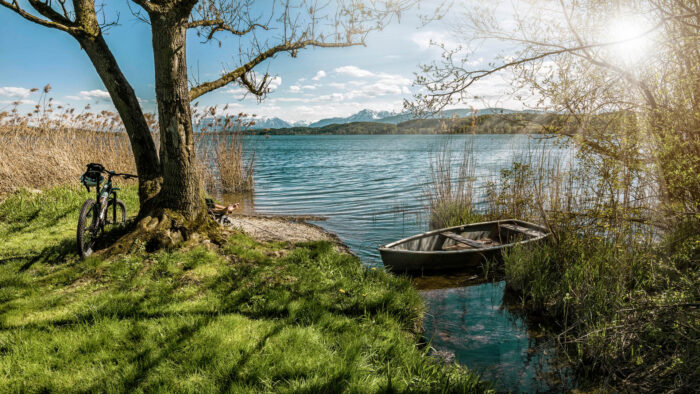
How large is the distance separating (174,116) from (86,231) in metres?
2.15

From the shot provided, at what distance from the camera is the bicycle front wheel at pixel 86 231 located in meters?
5.27

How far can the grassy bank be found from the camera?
A: 303cm

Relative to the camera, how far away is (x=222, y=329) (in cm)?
366

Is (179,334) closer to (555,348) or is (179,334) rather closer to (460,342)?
(460,342)

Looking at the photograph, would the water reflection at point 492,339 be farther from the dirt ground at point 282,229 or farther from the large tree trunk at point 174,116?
the large tree trunk at point 174,116

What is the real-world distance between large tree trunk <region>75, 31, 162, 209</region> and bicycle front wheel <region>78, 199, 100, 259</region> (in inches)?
29.4

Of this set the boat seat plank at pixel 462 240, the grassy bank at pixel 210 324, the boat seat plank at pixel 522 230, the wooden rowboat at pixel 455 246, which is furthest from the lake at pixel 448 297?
the boat seat plank at pixel 522 230

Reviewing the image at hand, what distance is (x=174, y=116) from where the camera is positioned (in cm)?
567

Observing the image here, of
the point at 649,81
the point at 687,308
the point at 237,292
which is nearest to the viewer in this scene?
the point at 687,308

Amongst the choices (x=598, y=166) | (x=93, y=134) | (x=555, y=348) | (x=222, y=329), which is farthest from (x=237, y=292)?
(x=93, y=134)

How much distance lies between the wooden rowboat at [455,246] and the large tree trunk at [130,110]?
4229 millimetres

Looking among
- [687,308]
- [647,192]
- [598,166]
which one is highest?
[598,166]

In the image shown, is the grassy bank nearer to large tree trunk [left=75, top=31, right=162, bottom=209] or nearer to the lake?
the lake

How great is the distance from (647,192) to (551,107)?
1692 mm
